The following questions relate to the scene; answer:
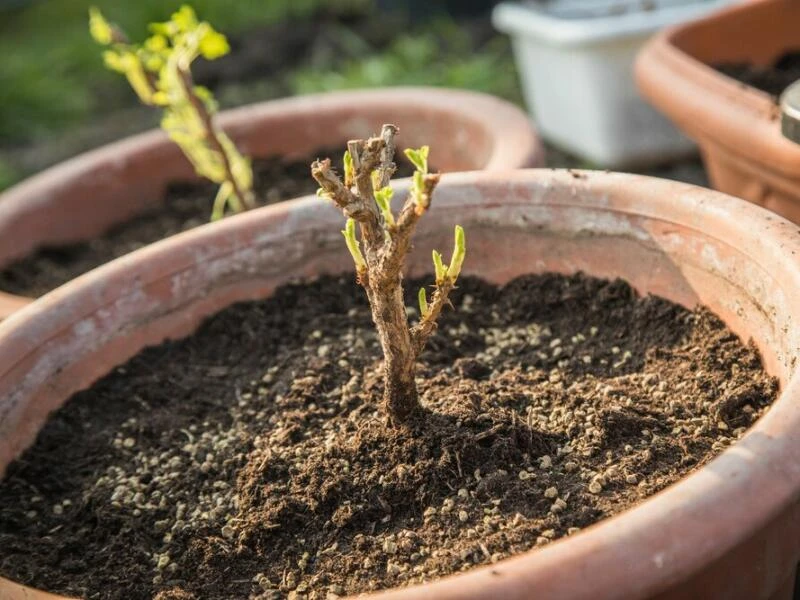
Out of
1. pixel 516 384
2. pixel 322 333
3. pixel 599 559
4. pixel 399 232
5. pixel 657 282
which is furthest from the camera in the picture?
pixel 322 333

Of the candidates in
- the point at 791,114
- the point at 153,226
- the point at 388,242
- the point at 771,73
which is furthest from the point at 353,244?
the point at 771,73

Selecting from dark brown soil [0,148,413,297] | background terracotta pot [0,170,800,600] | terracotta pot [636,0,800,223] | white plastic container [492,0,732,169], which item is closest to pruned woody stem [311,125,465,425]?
background terracotta pot [0,170,800,600]

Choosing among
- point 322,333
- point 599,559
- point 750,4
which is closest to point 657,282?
point 322,333

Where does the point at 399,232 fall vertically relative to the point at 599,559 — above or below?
above

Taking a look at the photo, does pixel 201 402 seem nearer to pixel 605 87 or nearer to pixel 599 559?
pixel 599 559

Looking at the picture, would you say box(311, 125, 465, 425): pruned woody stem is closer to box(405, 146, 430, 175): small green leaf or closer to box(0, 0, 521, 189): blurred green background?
box(405, 146, 430, 175): small green leaf

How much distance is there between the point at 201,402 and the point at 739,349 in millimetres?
728

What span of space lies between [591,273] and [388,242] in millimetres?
493

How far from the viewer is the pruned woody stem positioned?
1026 millimetres

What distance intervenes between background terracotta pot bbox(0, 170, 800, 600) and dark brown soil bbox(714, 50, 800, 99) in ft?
3.42

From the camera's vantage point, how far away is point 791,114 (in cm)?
143

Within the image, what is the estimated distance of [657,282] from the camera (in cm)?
140

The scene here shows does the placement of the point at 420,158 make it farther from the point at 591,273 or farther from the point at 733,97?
the point at 733,97

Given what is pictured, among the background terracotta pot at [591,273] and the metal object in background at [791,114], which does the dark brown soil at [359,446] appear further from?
the metal object in background at [791,114]
